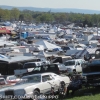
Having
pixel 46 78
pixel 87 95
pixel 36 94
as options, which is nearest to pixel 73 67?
pixel 46 78

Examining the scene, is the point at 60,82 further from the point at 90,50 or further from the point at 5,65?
the point at 90,50

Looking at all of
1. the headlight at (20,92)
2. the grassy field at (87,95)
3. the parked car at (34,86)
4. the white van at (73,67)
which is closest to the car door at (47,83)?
the parked car at (34,86)

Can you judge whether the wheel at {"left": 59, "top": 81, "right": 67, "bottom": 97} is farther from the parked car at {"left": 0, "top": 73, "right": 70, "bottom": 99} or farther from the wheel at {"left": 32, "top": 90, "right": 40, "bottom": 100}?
the wheel at {"left": 32, "top": 90, "right": 40, "bottom": 100}

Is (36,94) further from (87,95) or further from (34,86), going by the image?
(87,95)

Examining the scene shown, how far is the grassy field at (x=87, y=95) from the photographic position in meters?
13.9

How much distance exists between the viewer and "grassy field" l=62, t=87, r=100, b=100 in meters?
13.9

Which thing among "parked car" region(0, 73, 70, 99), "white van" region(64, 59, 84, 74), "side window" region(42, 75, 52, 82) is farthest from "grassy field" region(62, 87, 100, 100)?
"white van" region(64, 59, 84, 74)

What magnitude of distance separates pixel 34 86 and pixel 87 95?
233 centimetres

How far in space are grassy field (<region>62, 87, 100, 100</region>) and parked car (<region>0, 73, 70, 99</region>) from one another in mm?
893

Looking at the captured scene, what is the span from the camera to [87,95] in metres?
14.6

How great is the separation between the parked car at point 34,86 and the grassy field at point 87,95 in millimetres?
893

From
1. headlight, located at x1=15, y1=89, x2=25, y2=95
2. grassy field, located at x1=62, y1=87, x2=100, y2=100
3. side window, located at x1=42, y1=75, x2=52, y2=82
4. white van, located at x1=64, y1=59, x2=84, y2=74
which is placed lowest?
white van, located at x1=64, y1=59, x2=84, y2=74

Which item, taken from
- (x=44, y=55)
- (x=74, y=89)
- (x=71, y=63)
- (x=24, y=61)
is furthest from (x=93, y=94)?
(x=44, y=55)

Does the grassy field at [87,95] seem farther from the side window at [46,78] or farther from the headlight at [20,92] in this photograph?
the headlight at [20,92]
